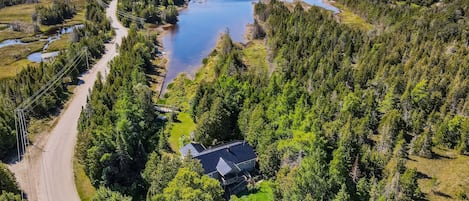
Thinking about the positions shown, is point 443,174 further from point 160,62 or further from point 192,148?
point 160,62

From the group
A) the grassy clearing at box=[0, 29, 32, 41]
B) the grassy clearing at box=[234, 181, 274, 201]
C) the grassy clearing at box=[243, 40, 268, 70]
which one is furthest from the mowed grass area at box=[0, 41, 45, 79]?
the grassy clearing at box=[234, 181, 274, 201]

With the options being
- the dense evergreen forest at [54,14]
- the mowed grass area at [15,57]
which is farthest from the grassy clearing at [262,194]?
the dense evergreen forest at [54,14]

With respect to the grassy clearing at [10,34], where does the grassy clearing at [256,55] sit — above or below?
above

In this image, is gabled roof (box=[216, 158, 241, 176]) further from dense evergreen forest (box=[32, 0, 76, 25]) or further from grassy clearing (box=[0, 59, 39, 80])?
dense evergreen forest (box=[32, 0, 76, 25])

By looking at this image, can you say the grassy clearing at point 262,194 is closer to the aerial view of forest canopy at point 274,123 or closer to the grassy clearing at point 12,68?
the aerial view of forest canopy at point 274,123

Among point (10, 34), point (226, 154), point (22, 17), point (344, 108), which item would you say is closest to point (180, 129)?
point (226, 154)
